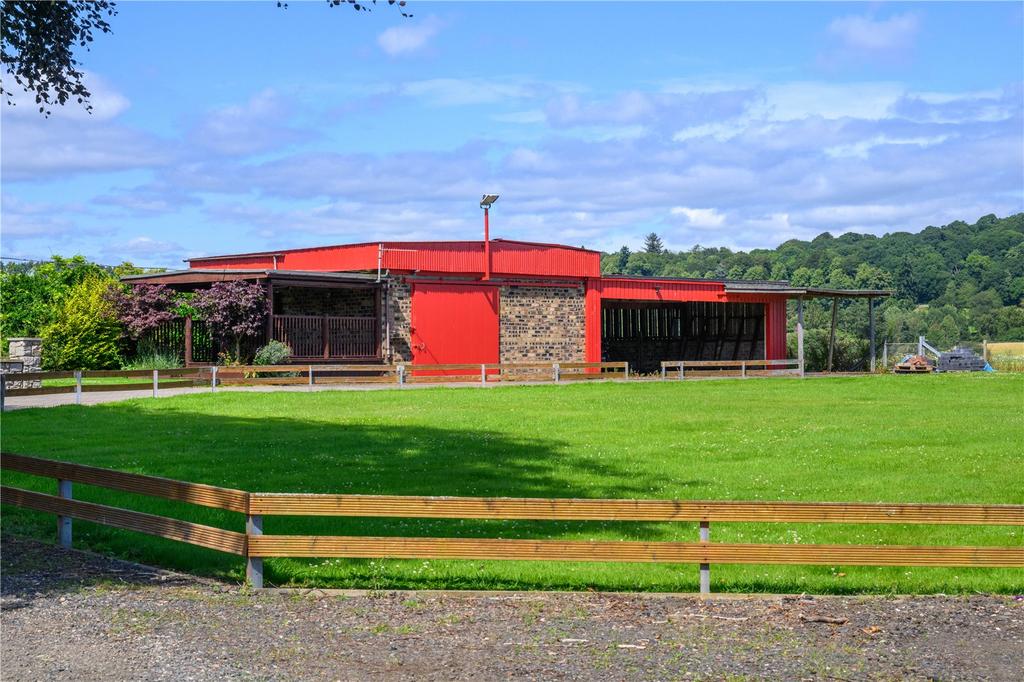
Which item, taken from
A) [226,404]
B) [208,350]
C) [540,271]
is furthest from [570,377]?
[226,404]

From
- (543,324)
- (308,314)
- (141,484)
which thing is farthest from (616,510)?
(543,324)

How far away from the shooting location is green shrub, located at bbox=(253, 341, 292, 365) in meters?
32.2

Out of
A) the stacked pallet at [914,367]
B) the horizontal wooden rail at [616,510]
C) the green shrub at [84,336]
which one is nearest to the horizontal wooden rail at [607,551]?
the horizontal wooden rail at [616,510]

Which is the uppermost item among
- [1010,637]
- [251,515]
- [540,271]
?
[540,271]

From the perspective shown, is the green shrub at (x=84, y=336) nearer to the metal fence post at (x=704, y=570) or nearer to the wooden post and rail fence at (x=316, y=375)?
the wooden post and rail fence at (x=316, y=375)

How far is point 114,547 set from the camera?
10.4m

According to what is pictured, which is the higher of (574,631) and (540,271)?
(540,271)

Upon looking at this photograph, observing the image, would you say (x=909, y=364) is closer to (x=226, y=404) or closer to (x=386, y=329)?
(x=386, y=329)

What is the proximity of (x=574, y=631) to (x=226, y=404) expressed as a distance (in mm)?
17824

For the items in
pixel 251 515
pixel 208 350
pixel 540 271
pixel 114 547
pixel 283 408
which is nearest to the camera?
pixel 251 515

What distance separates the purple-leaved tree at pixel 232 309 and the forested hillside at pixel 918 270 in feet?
182

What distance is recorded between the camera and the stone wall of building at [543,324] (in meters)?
38.6

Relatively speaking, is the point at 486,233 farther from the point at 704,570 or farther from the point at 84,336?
the point at 704,570

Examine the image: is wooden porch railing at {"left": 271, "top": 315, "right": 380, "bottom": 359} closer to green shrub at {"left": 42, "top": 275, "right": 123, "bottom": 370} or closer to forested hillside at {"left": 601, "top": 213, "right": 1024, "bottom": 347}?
green shrub at {"left": 42, "top": 275, "right": 123, "bottom": 370}
